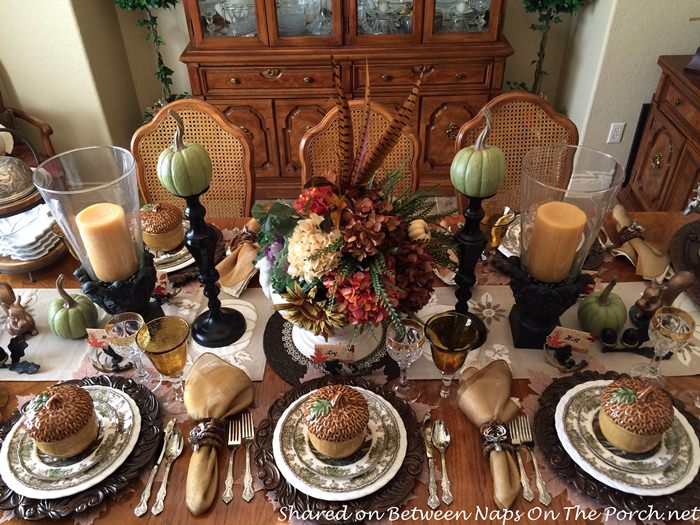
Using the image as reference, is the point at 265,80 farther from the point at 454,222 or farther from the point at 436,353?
the point at 436,353

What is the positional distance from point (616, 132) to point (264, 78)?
5.50 ft

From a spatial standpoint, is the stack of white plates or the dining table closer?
the dining table

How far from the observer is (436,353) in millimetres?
992

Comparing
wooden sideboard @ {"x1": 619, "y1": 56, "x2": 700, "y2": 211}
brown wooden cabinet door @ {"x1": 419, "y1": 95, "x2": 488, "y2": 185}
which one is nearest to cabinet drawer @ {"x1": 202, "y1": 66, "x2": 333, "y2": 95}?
brown wooden cabinet door @ {"x1": 419, "y1": 95, "x2": 488, "y2": 185}

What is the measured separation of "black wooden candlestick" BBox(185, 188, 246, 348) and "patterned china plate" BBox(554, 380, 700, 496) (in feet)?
2.22

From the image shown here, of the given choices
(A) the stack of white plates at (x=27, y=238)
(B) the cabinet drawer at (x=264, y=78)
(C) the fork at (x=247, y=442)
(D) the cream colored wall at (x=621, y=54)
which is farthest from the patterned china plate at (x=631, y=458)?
(B) the cabinet drawer at (x=264, y=78)

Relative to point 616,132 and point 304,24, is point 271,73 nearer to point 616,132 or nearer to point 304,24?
point 304,24

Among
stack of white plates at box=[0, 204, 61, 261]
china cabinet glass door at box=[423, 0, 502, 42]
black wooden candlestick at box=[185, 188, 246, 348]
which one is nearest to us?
black wooden candlestick at box=[185, 188, 246, 348]

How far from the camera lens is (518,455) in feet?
3.09

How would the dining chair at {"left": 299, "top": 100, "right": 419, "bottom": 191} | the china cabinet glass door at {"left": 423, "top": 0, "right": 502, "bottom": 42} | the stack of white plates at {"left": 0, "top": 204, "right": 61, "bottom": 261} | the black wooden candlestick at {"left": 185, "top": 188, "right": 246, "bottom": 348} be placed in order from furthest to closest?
1. the china cabinet glass door at {"left": 423, "top": 0, "right": 502, "bottom": 42}
2. the dining chair at {"left": 299, "top": 100, "right": 419, "bottom": 191}
3. the stack of white plates at {"left": 0, "top": 204, "right": 61, "bottom": 261}
4. the black wooden candlestick at {"left": 185, "top": 188, "right": 246, "bottom": 348}

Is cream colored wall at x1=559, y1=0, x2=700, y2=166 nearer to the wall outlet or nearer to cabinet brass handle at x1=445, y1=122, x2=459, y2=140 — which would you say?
the wall outlet

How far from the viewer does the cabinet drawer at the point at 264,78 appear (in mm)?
2602

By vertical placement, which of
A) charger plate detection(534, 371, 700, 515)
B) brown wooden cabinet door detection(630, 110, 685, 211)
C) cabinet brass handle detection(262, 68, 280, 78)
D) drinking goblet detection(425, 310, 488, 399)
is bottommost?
brown wooden cabinet door detection(630, 110, 685, 211)

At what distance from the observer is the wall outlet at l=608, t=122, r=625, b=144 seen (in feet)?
8.50
